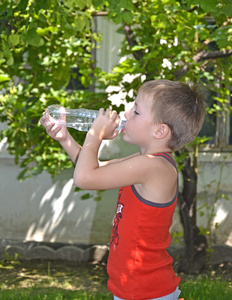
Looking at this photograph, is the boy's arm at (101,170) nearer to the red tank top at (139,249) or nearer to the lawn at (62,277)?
the red tank top at (139,249)

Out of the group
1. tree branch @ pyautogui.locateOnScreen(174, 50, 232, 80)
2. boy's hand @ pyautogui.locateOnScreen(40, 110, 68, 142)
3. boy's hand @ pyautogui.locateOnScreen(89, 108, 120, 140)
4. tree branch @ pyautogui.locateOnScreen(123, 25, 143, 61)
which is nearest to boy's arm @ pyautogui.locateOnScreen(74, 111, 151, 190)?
boy's hand @ pyautogui.locateOnScreen(89, 108, 120, 140)

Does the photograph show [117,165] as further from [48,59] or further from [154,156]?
[48,59]

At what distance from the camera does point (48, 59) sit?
5.77 metres

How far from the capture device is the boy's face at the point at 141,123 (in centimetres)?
238

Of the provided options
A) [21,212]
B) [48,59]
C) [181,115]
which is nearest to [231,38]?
[48,59]

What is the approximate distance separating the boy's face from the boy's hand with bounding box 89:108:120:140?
0.07 meters

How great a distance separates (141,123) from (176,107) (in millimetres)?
171

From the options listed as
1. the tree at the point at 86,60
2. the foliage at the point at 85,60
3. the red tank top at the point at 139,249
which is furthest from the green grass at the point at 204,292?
the red tank top at the point at 139,249

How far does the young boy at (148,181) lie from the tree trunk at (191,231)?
4.27 metres

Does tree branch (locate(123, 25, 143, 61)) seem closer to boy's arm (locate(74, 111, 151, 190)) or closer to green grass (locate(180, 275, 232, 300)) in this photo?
green grass (locate(180, 275, 232, 300))

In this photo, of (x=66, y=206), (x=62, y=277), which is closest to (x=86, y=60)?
(x=66, y=206)

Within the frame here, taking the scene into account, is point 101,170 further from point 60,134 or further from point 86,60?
point 86,60

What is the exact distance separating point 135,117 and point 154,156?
0.20m

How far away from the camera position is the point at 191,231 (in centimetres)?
683
